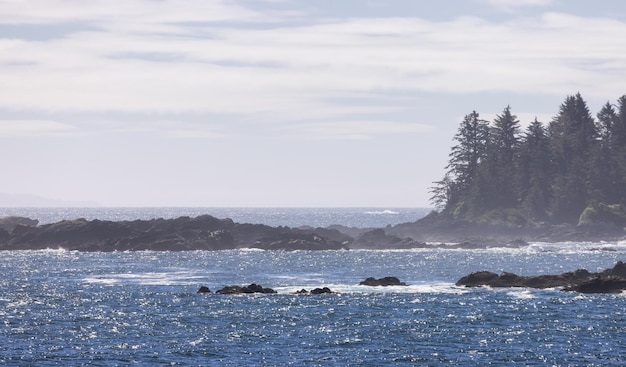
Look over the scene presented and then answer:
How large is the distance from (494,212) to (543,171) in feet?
45.0

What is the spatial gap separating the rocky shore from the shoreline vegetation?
17cm

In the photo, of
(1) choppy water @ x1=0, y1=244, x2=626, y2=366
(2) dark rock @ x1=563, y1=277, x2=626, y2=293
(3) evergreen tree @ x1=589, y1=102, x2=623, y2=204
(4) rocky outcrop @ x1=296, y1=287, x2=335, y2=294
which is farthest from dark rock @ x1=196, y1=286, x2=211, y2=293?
(3) evergreen tree @ x1=589, y1=102, x2=623, y2=204

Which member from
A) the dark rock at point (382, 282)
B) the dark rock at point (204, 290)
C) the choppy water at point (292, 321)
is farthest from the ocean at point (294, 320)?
the dark rock at point (382, 282)

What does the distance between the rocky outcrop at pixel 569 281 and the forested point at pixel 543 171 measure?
78.7m

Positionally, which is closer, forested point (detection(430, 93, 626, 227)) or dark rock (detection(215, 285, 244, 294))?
dark rock (detection(215, 285, 244, 294))

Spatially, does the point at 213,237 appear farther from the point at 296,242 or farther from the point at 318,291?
the point at 318,291

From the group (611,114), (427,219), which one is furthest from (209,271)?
(611,114)

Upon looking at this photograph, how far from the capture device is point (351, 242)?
521ft

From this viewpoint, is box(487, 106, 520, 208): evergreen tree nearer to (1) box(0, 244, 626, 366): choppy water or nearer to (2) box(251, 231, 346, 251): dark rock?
(2) box(251, 231, 346, 251): dark rock

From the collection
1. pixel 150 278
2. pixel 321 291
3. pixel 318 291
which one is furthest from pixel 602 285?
pixel 150 278

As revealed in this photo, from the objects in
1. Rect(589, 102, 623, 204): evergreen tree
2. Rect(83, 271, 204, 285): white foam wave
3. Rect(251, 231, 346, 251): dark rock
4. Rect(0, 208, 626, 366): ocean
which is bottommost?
Rect(0, 208, 626, 366): ocean

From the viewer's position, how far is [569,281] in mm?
84062

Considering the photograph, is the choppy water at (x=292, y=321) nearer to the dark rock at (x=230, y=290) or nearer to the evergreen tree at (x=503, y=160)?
the dark rock at (x=230, y=290)

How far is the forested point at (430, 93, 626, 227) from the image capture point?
16962 cm
